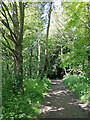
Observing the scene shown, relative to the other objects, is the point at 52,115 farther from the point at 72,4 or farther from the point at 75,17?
the point at 72,4

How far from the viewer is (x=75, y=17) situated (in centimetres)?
242

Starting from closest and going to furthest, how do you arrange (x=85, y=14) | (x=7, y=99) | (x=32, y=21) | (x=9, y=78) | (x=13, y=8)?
(x=85, y=14) → (x=7, y=99) → (x=13, y=8) → (x=9, y=78) → (x=32, y=21)

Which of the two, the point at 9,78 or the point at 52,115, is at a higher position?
the point at 9,78

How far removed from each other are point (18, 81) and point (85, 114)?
9.20ft

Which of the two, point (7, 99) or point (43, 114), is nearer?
point (43, 114)

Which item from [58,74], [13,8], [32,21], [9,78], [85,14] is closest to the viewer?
[85,14]

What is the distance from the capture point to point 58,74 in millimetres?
19078

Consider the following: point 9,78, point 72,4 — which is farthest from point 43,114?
point 72,4

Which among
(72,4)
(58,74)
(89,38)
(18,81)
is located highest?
(72,4)

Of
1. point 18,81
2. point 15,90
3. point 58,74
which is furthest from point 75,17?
point 58,74

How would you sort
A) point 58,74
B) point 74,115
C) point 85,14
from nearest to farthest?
point 85,14, point 74,115, point 58,74

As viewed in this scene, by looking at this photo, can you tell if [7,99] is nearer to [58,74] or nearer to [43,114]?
[43,114]

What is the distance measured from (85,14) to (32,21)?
12.4 feet

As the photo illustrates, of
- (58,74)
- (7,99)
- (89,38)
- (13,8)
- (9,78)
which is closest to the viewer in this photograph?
(89,38)
